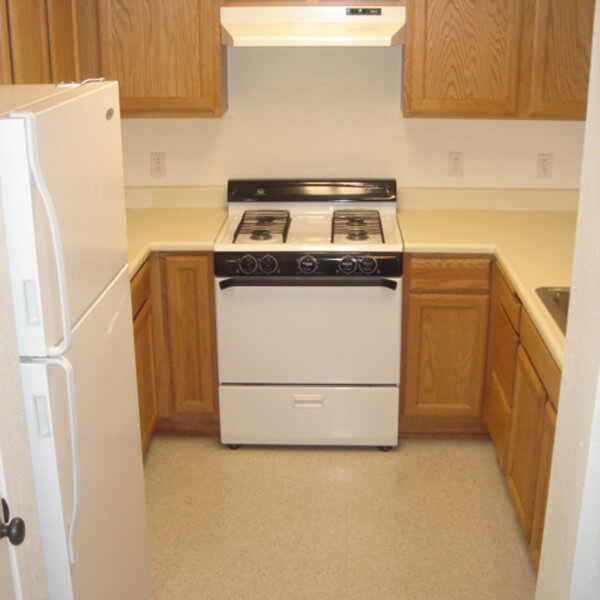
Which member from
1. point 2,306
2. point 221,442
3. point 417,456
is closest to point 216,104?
point 221,442

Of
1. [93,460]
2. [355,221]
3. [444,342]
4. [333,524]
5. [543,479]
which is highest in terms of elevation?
[355,221]

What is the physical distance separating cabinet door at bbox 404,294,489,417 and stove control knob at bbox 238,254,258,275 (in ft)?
2.07

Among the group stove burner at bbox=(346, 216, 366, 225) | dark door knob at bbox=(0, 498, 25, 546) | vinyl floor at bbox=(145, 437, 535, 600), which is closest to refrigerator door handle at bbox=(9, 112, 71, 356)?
dark door knob at bbox=(0, 498, 25, 546)

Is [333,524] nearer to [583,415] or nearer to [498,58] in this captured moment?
[583,415]

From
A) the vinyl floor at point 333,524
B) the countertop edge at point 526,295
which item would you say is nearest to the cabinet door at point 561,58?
the countertop edge at point 526,295

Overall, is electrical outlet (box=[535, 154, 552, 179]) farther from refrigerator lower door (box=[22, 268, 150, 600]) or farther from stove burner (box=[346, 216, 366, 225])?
refrigerator lower door (box=[22, 268, 150, 600])

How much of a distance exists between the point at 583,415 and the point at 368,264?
5.28 ft

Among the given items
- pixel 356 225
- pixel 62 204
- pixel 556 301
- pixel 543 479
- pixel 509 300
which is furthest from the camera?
pixel 356 225

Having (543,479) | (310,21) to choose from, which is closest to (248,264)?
(310,21)

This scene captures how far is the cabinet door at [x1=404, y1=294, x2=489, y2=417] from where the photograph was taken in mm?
3355

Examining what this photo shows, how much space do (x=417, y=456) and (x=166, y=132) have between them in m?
1.80

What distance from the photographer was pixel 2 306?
58.8 inches

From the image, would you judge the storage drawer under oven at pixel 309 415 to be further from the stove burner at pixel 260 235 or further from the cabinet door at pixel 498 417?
the stove burner at pixel 260 235

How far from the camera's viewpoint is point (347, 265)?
128 inches
